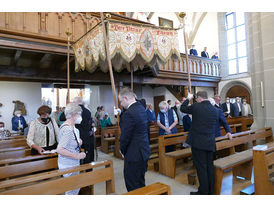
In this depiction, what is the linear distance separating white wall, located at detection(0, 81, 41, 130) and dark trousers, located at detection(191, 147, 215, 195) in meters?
8.09

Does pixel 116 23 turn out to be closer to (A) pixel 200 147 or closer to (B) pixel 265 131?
(A) pixel 200 147

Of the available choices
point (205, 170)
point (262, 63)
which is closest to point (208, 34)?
point (262, 63)

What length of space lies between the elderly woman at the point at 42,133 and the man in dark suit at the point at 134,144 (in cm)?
142

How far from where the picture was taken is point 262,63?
16.2ft

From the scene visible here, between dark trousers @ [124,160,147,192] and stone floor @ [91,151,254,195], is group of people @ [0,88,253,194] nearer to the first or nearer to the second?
dark trousers @ [124,160,147,192]

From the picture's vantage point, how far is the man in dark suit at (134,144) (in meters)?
2.17

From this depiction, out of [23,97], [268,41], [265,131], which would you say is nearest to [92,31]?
[268,41]

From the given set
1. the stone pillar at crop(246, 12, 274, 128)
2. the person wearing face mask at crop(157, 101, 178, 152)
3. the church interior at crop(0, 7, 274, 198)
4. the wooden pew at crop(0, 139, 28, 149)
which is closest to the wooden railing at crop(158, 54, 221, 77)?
the church interior at crop(0, 7, 274, 198)

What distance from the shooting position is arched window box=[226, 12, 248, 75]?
12.0 m

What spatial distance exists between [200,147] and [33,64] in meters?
6.09

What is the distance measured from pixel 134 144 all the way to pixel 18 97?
8111 millimetres

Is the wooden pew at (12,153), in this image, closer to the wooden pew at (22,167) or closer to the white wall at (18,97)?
the wooden pew at (22,167)

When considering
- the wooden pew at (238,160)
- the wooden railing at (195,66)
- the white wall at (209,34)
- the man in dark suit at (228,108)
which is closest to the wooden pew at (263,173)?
the wooden pew at (238,160)

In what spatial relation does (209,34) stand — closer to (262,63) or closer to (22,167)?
(262,63)
